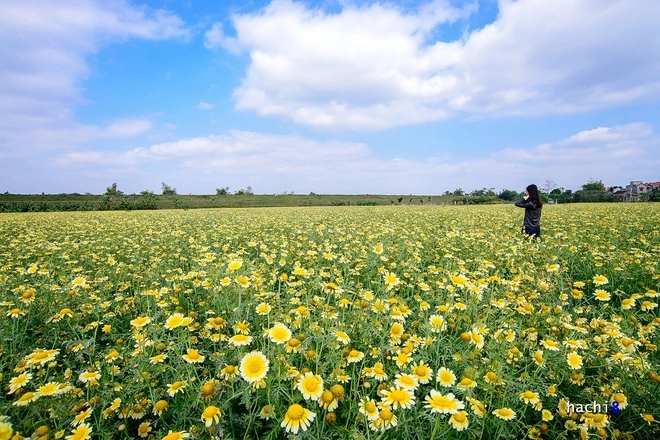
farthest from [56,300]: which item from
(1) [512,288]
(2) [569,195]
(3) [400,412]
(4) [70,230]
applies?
(2) [569,195]

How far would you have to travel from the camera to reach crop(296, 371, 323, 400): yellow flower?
1.76 meters

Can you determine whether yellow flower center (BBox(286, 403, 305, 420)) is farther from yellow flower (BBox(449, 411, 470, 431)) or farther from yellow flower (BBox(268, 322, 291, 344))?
yellow flower (BBox(449, 411, 470, 431))

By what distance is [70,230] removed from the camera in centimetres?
1130

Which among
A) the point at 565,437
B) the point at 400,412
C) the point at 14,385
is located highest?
the point at 14,385

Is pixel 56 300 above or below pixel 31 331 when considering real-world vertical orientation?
above

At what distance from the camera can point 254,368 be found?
5.93ft

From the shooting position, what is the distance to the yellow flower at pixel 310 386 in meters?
1.76

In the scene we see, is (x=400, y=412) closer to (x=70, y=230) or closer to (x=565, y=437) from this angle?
(x=565, y=437)

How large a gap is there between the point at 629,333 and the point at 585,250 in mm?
4714

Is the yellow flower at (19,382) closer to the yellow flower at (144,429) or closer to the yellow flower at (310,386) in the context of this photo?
the yellow flower at (144,429)

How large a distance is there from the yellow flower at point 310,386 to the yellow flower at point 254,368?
0.75ft

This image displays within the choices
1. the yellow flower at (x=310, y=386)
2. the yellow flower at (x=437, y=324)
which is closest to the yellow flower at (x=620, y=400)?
the yellow flower at (x=437, y=324)

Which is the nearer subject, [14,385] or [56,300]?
[14,385]

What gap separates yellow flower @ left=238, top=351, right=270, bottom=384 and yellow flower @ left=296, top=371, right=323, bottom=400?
229 millimetres
